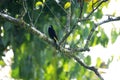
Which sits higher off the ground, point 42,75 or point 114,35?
point 114,35

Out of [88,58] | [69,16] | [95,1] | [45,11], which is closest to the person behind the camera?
[95,1]

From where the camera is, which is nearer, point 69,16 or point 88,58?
point 69,16

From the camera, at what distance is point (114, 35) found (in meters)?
3.38

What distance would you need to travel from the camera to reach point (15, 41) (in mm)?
3422

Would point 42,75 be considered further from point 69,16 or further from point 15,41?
point 69,16

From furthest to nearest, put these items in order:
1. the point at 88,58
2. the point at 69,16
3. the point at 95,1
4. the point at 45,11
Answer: the point at 88,58
the point at 45,11
the point at 69,16
the point at 95,1

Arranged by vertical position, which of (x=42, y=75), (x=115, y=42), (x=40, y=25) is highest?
(x=40, y=25)

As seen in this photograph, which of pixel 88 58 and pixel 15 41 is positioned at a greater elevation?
pixel 15 41

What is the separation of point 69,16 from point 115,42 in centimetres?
110

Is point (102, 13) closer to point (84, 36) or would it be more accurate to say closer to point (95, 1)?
point (84, 36)

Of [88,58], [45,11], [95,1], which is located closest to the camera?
[95,1]

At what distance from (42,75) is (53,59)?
18 centimetres

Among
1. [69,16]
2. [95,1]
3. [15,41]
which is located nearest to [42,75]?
[15,41]

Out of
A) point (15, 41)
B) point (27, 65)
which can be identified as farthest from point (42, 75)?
point (15, 41)
